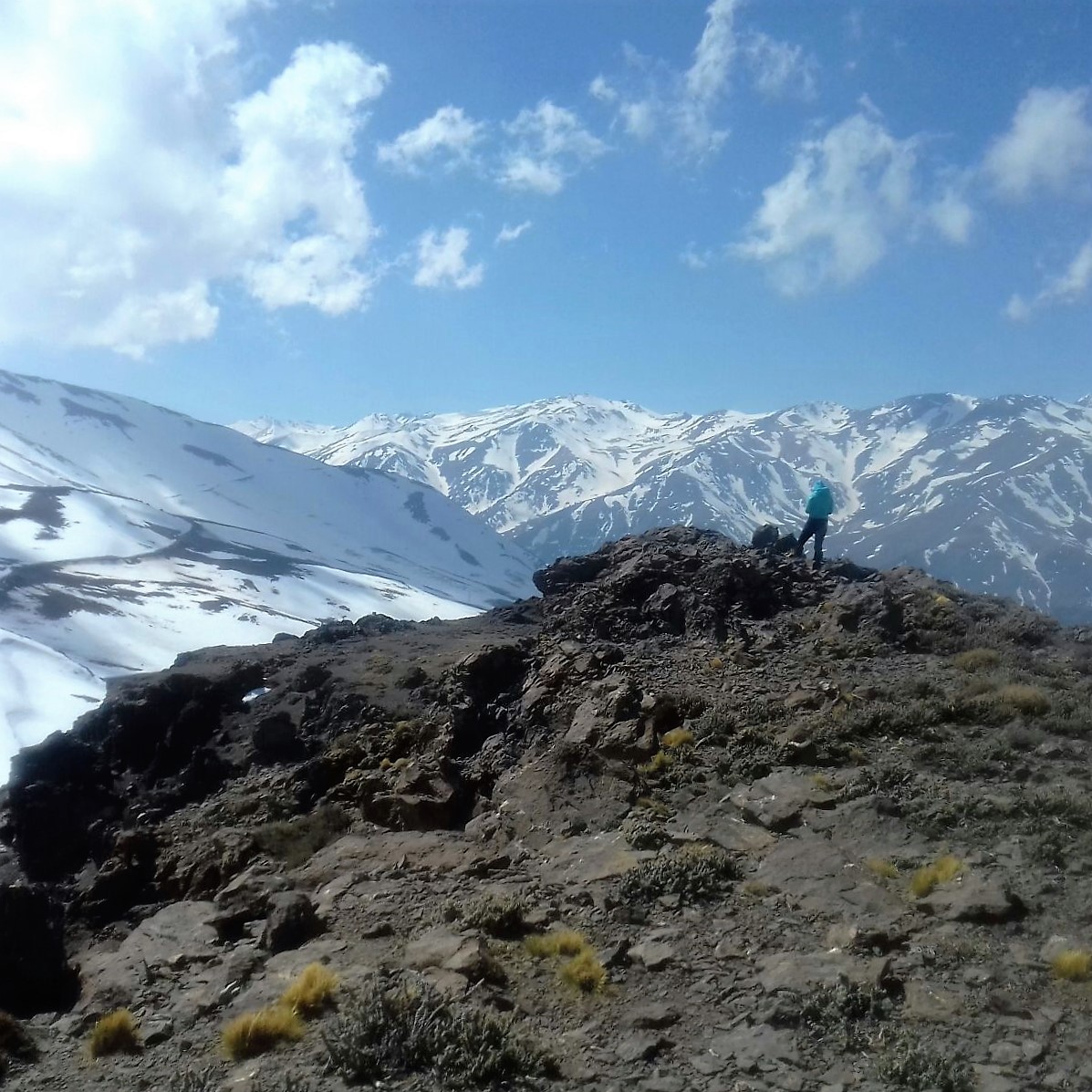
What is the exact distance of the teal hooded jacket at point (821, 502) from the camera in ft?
67.8

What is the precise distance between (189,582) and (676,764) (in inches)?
4700

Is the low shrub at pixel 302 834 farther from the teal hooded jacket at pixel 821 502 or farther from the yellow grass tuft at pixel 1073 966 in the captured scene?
the teal hooded jacket at pixel 821 502

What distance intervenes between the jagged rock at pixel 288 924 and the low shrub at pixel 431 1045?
6.78 feet

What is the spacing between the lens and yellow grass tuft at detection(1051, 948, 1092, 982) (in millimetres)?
7512

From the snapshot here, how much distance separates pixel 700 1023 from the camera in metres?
7.53

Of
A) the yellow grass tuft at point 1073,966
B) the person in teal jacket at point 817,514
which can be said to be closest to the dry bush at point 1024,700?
the yellow grass tuft at point 1073,966

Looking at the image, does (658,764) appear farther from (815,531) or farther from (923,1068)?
(815,531)

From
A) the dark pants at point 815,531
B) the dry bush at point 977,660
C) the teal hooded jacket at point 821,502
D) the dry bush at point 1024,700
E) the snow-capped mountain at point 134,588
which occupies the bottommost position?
the snow-capped mountain at point 134,588

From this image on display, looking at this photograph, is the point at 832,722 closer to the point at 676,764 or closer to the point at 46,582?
the point at 676,764

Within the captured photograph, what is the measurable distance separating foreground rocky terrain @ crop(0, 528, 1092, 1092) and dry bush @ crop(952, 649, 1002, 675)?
44 millimetres

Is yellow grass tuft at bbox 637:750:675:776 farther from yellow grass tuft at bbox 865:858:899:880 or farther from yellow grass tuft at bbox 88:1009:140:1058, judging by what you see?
yellow grass tuft at bbox 88:1009:140:1058

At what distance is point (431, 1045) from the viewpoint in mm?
7180

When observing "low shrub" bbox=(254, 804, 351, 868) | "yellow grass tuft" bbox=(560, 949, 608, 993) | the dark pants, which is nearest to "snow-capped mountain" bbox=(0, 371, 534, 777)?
"low shrub" bbox=(254, 804, 351, 868)

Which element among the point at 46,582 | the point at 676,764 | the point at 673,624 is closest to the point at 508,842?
the point at 676,764
